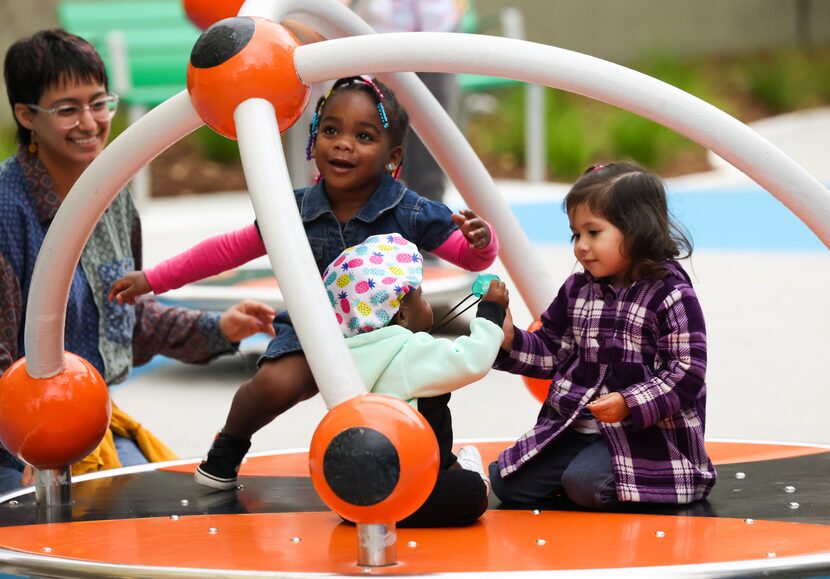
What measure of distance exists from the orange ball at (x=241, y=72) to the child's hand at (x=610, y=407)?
0.64 metres

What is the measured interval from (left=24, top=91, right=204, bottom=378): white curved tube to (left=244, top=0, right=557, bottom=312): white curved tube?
1.13ft

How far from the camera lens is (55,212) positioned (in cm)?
278

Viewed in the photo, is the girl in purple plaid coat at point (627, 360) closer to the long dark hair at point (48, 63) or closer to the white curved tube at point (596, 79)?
the white curved tube at point (596, 79)

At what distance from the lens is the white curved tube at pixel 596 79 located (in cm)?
192

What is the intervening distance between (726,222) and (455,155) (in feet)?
19.8

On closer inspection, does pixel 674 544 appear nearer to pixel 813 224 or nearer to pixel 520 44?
pixel 813 224

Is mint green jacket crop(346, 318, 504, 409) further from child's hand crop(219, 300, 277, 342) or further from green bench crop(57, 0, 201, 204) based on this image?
green bench crop(57, 0, 201, 204)

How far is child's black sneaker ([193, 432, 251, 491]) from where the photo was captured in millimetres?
2436

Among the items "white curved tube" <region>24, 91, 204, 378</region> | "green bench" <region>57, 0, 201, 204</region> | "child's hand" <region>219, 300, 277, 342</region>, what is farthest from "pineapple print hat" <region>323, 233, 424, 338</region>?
"green bench" <region>57, 0, 201, 204</region>

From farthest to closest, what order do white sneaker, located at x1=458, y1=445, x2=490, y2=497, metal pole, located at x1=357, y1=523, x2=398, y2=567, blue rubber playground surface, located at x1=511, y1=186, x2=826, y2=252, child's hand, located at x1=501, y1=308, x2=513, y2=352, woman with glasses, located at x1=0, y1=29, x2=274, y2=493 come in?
blue rubber playground surface, located at x1=511, y1=186, x2=826, y2=252 → woman with glasses, located at x1=0, y1=29, x2=274, y2=493 → white sneaker, located at x1=458, y1=445, x2=490, y2=497 → child's hand, located at x1=501, y1=308, x2=513, y2=352 → metal pole, located at x1=357, y1=523, x2=398, y2=567

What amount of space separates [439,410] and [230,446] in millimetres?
456

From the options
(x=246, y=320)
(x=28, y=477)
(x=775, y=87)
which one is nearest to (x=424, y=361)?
(x=246, y=320)

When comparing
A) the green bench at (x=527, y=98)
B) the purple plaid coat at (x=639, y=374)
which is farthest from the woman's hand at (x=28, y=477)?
the green bench at (x=527, y=98)

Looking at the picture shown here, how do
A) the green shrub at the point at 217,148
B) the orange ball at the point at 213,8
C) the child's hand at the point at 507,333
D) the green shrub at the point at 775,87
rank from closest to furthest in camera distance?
the child's hand at the point at 507,333
the orange ball at the point at 213,8
the green shrub at the point at 217,148
the green shrub at the point at 775,87
